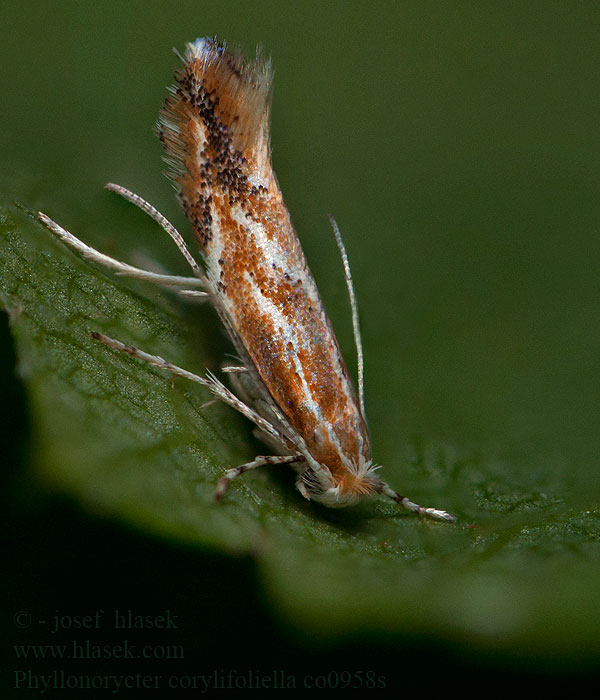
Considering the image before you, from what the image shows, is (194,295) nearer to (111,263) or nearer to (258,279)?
(258,279)

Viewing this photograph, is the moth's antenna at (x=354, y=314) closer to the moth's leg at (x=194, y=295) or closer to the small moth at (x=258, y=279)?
the small moth at (x=258, y=279)

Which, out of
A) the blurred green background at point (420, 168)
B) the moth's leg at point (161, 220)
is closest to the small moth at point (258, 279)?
the moth's leg at point (161, 220)

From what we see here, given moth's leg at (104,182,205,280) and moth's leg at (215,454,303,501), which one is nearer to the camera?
moth's leg at (215,454,303,501)

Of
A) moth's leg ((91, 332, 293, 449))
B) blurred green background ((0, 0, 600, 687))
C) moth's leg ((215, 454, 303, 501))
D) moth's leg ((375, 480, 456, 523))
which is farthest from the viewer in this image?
blurred green background ((0, 0, 600, 687))

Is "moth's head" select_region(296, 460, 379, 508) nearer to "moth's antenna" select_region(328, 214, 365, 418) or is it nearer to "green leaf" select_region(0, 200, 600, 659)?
"green leaf" select_region(0, 200, 600, 659)

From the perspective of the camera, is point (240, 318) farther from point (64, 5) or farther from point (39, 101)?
point (64, 5)

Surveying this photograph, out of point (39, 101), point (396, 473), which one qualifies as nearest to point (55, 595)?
point (396, 473)

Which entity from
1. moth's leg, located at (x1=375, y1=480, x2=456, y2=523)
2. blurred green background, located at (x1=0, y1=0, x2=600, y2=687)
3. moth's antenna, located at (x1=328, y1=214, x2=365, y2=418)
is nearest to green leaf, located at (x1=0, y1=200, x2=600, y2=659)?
moth's leg, located at (x1=375, y1=480, x2=456, y2=523)
